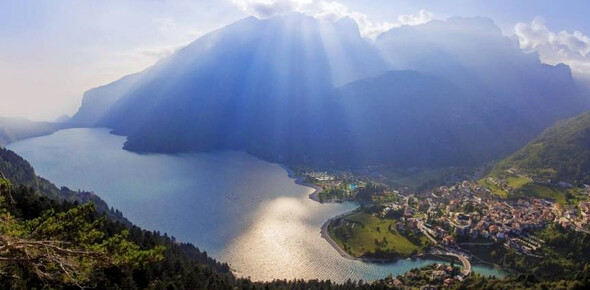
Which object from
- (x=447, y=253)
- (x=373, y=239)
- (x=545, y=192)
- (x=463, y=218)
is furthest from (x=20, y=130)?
(x=545, y=192)

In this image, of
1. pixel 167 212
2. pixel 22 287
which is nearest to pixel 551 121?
pixel 167 212

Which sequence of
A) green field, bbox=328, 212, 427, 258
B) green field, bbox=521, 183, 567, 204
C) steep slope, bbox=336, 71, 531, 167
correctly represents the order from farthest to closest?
steep slope, bbox=336, 71, 531, 167, green field, bbox=521, 183, 567, 204, green field, bbox=328, 212, 427, 258

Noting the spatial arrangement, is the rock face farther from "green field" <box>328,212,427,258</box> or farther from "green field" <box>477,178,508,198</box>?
"green field" <box>328,212,427,258</box>

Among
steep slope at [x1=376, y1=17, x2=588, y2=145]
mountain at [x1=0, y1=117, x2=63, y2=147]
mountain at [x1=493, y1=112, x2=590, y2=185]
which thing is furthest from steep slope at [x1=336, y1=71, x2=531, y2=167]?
mountain at [x1=0, y1=117, x2=63, y2=147]

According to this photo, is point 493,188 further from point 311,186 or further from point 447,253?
point 311,186

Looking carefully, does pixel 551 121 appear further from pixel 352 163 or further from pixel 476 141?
pixel 352 163

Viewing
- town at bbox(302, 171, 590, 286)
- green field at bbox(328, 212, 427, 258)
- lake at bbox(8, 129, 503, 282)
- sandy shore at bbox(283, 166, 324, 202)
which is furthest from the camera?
sandy shore at bbox(283, 166, 324, 202)
